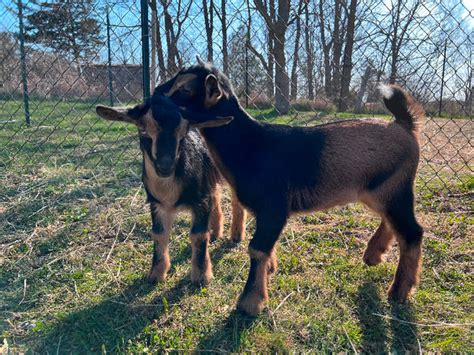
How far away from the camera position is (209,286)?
2.71 m

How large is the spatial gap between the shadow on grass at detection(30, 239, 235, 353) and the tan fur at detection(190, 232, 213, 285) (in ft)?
0.22

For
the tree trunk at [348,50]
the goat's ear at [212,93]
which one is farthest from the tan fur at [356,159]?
the tree trunk at [348,50]

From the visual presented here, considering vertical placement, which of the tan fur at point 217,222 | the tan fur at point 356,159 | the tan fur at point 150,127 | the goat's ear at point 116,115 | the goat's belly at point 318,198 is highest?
the goat's ear at point 116,115

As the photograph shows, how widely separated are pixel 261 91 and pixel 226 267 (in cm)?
623

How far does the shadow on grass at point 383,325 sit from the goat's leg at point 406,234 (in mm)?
141

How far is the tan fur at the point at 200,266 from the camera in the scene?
8.95ft

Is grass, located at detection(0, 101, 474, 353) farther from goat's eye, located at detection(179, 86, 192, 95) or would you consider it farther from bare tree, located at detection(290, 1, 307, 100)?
bare tree, located at detection(290, 1, 307, 100)

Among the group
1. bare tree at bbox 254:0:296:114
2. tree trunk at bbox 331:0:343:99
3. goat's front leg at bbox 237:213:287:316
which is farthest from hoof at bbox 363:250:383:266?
tree trunk at bbox 331:0:343:99

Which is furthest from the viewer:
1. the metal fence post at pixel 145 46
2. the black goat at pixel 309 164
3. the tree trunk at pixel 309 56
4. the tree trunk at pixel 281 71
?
the tree trunk at pixel 309 56

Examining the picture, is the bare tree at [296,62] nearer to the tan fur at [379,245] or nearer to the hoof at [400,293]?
the tan fur at [379,245]

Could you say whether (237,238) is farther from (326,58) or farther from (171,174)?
(326,58)

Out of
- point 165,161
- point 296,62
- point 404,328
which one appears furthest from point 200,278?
point 296,62

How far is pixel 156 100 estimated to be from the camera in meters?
2.32

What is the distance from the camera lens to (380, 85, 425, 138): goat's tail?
2.70 metres
